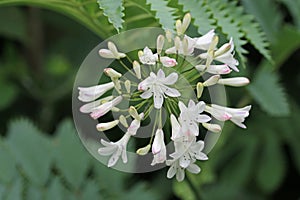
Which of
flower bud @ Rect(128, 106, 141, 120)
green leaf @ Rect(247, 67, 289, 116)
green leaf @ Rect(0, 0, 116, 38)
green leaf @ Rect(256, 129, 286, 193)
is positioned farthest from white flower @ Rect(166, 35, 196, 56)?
green leaf @ Rect(256, 129, 286, 193)

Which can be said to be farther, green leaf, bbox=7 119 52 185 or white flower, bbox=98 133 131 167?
green leaf, bbox=7 119 52 185

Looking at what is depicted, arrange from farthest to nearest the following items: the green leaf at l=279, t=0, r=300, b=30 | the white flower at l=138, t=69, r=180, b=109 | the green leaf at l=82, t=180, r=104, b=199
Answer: the green leaf at l=279, t=0, r=300, b=30 → the green leaf at l=82, t=180, r=104, b=199 → the white flower at l=138, t=69, r=180, b=109

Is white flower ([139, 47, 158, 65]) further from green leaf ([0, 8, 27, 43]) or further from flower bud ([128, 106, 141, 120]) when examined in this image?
green leaf ([0, 8, 27, 43])

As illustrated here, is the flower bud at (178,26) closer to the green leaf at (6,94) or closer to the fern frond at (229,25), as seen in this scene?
the fern frond at (229,25)

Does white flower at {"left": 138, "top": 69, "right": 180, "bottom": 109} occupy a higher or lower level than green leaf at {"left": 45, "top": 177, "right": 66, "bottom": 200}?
higher

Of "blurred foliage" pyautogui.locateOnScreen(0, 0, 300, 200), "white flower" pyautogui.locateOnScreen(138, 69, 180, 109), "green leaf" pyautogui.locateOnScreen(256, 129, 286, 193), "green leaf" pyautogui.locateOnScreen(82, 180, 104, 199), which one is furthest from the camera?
"green leaf" pyautogui.locateOnScreen(256, 129, 286, 193)

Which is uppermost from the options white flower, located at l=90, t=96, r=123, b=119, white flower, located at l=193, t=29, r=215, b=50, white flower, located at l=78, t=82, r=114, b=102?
white flower, located at l=193, t=29, r=215, b=50
